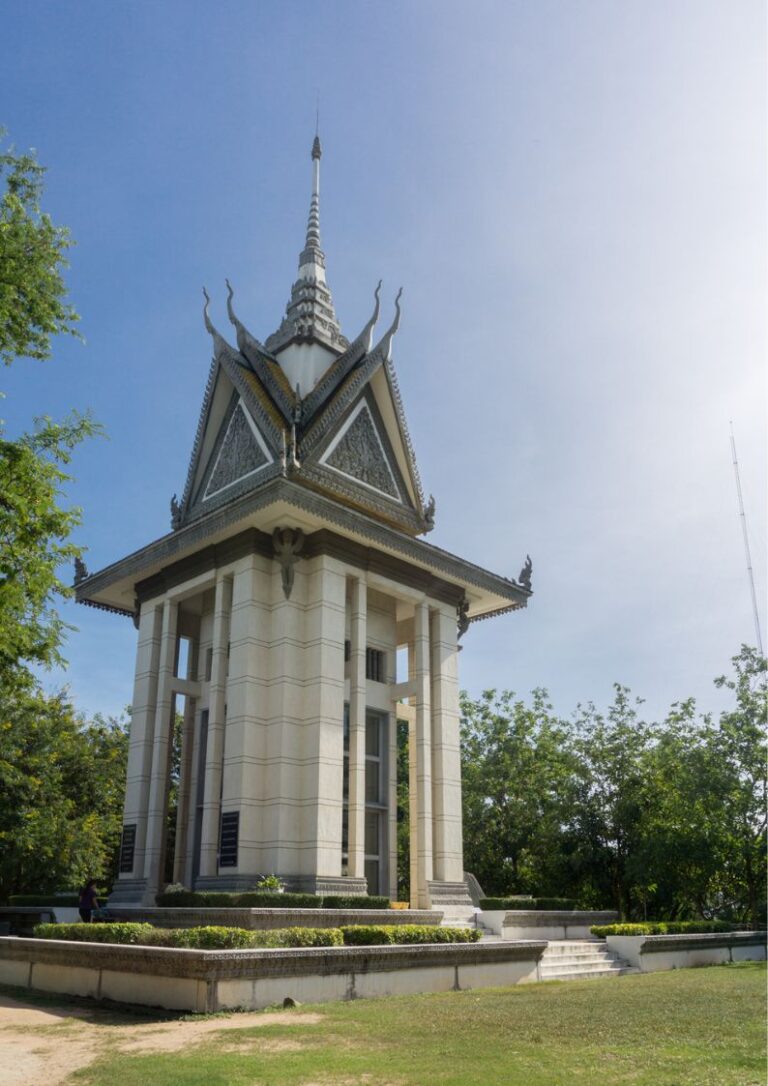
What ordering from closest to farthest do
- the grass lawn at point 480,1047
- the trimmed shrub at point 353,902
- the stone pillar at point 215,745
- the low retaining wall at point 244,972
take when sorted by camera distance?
the grass lawn at point 480,1047, the low retaining wall at point 244,972, the trimmed shrub at point 353,902, the stone pillar at point 215,745

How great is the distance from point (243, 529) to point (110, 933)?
11.6 m

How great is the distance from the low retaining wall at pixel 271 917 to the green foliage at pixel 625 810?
9.41m

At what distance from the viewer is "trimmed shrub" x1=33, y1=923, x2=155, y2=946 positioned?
12.6 m

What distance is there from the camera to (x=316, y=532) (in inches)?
897

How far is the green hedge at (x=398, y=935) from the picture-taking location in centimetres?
1386

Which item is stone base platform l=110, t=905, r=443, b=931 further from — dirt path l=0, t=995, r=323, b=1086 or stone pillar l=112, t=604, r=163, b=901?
dirt path l=0, t=995, r=323, b=1086

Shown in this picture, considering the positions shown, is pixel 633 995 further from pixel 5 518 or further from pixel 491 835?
pixel 491 835

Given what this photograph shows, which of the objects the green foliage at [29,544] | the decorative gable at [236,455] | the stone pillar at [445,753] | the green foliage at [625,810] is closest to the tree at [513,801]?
the green foliage at [625,810]

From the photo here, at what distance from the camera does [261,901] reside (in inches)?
674

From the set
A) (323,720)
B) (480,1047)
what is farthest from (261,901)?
(480,1047)

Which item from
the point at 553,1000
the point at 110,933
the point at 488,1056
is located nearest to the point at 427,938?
the point at 553,1000

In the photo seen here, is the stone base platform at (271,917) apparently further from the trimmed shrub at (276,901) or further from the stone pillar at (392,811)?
the stone pillar at (392,811)

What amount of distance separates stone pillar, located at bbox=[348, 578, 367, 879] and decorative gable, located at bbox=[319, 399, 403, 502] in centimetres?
373

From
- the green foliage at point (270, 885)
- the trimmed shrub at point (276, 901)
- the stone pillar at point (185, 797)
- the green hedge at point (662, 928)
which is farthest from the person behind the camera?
the stone pillar at point (185, 797)
